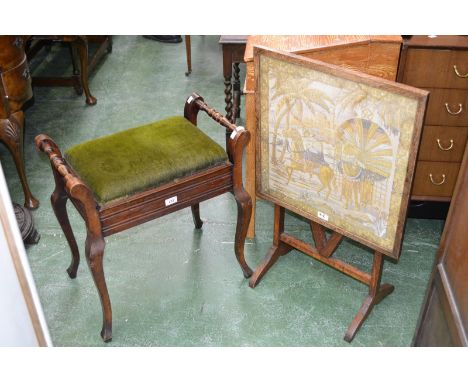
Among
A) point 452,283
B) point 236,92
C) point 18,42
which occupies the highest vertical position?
point 18,42

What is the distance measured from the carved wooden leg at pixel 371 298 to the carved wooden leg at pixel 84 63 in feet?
8.32

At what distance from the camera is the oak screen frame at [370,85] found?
1.84m

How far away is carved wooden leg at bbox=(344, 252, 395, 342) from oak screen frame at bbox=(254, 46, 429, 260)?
0.16 meters

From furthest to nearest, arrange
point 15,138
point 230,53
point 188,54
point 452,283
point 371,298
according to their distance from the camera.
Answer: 1. point 188,54
2. point 230,53
3. point 15,138
4. point 371,298
5. point 452,283

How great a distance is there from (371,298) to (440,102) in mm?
900

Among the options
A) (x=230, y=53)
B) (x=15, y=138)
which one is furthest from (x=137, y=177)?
(x=230, y=53)

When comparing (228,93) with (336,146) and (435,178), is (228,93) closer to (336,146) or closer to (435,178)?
(435,178)

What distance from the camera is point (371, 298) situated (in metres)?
2.50

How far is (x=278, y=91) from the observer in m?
2.23

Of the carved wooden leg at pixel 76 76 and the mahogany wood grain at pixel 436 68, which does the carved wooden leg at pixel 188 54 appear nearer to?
the carved wooden leg at pixel 76 76

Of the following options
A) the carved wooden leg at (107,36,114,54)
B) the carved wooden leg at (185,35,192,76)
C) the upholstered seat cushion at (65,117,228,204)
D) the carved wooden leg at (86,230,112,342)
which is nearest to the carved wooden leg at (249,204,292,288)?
the upholstered seat cushion at (65,117,228,204)

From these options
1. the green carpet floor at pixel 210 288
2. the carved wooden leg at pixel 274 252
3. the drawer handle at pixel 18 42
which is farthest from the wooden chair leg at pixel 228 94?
the drawer handle at pixel 18 42

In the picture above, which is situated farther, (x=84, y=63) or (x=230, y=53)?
(x=84, y=63)

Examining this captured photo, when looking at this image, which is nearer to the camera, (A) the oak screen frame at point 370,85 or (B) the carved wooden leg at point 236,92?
(A) the oak screen frame at point 370,85
